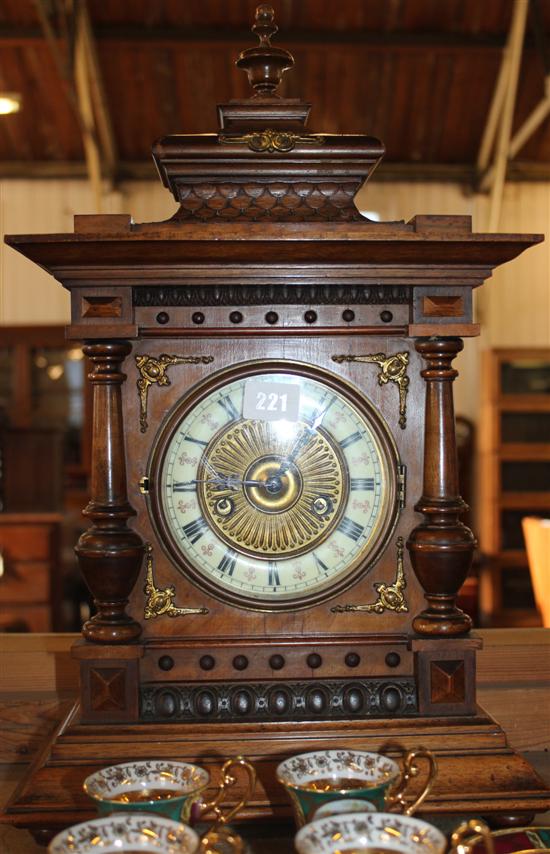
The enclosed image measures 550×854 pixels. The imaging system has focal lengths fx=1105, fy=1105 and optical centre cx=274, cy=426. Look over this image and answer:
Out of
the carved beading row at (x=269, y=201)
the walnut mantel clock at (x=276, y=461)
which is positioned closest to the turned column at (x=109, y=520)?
the walnut mantel clock at (x=276, y=461)

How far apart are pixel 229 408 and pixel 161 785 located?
0.53m

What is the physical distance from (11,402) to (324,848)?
9288 mm

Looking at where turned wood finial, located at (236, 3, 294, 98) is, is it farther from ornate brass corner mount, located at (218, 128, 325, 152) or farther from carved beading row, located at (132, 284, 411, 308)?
carved beading row, located at (132, 284, 411, 308)

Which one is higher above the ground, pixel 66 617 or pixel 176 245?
pixel 176 245

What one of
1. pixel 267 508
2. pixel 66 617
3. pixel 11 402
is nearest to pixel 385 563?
pixel 267 508

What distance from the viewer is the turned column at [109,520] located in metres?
1.51

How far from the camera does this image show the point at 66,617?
754 centimetres

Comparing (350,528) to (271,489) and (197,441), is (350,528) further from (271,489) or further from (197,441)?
(197,441)

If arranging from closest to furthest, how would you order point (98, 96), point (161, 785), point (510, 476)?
point (161, 785) → point (98, 96) → point (510, 476)

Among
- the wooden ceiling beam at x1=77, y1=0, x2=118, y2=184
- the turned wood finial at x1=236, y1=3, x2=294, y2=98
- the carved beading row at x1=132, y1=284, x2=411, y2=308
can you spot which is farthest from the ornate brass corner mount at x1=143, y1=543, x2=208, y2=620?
the wooden ceiling beam at x1=77, y1=0, x2=118, y2=184

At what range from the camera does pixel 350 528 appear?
1556 millimetres

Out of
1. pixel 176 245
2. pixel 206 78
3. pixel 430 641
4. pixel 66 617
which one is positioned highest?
pixel 206 78

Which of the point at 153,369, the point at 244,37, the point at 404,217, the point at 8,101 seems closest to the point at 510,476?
the point at 404,217

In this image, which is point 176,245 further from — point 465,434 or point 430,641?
point 465,434
